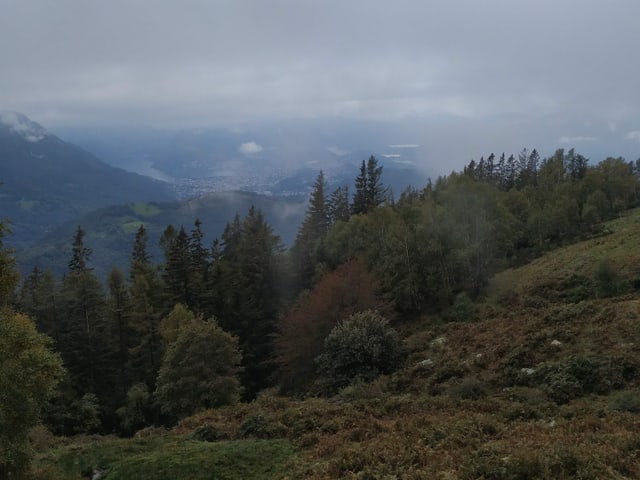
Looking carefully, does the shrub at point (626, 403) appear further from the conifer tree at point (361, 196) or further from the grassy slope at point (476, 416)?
the conifer tree at point (361, 196)

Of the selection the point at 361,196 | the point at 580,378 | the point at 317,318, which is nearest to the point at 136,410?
the point at 317,318

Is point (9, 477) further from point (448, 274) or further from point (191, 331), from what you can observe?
point (448, 274)

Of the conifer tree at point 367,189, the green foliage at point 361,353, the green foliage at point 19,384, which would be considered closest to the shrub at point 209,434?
the green foliage at point 19,384

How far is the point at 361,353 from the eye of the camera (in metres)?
26.5

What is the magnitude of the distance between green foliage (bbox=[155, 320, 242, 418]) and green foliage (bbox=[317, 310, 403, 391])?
640 centimetres

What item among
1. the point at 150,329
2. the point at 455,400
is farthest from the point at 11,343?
the point at 150,329

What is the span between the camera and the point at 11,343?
12797 millimetres

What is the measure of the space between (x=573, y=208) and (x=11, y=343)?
63.4m

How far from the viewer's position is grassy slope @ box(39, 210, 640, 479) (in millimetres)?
10680

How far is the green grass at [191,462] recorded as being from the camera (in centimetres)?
1380

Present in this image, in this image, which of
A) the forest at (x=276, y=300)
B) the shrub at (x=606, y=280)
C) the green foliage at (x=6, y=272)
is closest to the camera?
the green foliage at (x=6, y=272)

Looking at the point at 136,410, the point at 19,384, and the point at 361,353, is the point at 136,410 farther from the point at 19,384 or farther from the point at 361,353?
the point at 19,384

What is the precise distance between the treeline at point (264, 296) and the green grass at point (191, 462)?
35.0ft

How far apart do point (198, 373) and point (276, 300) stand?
97.3ft
